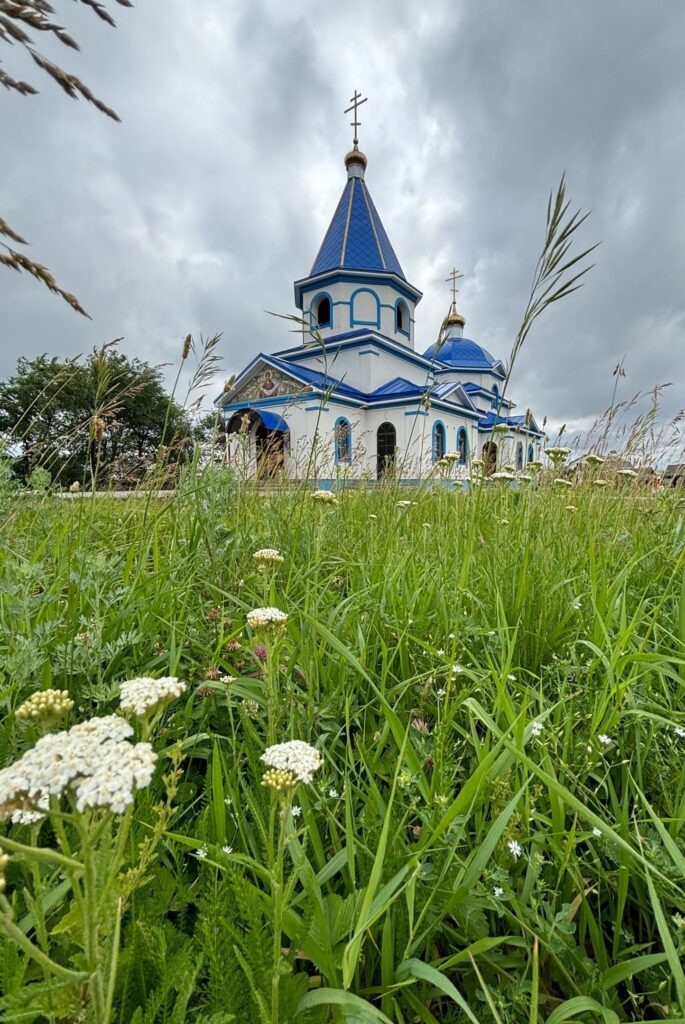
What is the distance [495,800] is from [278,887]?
0.57 meters

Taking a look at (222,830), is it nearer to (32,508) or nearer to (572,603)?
(572,603)

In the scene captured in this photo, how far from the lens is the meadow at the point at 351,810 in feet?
2.14

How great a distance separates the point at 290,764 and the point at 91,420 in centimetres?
198

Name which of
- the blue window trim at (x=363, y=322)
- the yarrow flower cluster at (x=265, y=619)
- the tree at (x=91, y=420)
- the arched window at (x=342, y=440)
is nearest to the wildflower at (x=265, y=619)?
the yarrow flower cluster at (x=265, y=619)

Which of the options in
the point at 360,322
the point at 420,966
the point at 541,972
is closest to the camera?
the point at 420,966

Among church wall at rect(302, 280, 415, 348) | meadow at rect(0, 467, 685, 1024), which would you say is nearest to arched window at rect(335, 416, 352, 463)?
meadow at rect(0, 467, 685, 1024)

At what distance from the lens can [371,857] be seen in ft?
2.96

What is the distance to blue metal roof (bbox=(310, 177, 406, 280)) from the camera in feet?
74.4

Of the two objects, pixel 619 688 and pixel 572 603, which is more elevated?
pixel 572 603

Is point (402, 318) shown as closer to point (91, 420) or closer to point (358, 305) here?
point (358, 305)

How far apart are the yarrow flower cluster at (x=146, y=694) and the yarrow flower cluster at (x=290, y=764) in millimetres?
148

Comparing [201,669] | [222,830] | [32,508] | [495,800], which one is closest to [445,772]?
[495,800]

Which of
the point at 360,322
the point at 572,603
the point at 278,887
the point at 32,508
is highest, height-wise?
the point at 360,322

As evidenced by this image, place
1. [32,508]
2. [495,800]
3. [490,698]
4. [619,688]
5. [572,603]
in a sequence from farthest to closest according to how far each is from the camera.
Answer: [32,508]
[572,603]
[490,698]
[619,688]
[495,800]
